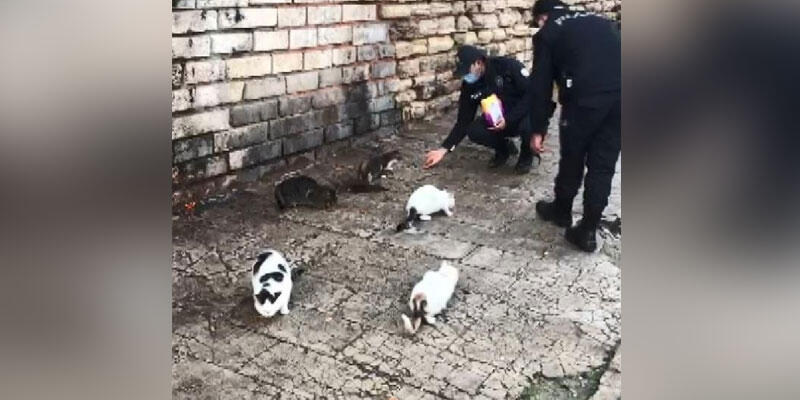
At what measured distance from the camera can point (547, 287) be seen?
6.95 ft

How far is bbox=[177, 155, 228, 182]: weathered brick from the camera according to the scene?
2.49 meters

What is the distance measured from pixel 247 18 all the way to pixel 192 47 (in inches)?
12.4

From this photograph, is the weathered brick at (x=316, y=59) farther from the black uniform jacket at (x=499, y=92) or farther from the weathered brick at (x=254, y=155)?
the black uniform jacket at (x=499, y=92)

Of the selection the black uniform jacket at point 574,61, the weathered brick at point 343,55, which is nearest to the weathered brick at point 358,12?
the weathered brick at point 343,55

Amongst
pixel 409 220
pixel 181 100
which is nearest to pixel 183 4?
pixel 181 100

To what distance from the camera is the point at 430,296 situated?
1.88m

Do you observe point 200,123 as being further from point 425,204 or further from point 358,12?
point 358,12

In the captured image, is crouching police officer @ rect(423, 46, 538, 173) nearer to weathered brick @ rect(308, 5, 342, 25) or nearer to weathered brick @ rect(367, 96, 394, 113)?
weathered brick @ rect(367, 96, 394, 113)

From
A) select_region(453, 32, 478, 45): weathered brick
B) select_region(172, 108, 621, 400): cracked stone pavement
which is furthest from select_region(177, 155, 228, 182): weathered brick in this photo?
select_region(453, 32, 478, 45): weathered brick

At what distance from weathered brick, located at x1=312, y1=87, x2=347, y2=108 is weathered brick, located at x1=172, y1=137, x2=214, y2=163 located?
62 centimetres

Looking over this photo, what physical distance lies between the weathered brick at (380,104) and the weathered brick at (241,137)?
75 cm
